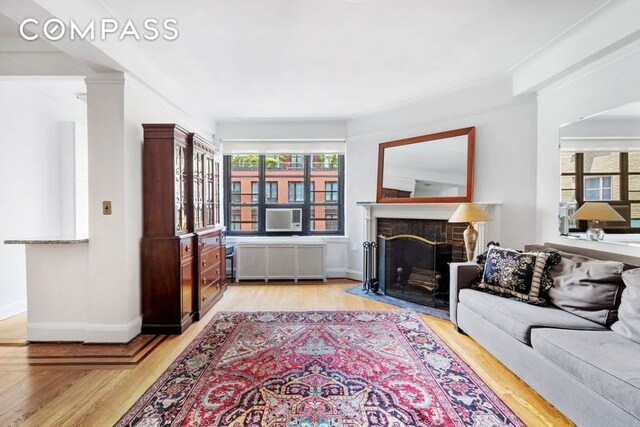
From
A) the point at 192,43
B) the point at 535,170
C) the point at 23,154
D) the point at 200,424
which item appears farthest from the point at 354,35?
the point at 23,154

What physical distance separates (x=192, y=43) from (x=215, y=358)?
8.69 feet

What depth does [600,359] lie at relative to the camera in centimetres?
156

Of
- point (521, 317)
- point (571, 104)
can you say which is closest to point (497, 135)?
point (571, 104)

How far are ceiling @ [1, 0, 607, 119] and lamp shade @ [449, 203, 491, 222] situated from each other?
1.44m

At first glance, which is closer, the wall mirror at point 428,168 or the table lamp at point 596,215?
the table lamp at point 596,215

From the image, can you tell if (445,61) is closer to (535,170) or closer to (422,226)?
(535,170)

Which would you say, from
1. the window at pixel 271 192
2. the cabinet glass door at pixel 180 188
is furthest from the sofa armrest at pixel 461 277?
the window at pixel 271 192

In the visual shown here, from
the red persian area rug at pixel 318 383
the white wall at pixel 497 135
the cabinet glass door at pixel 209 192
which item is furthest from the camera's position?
the cabinet glass door at pixel 209 192

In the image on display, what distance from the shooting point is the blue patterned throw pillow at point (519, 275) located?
243 centimetres

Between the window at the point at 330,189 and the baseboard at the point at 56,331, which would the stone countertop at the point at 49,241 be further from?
the window at the point at 330,189

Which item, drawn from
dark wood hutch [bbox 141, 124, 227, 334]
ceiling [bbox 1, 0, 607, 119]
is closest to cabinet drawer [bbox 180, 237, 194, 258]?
dark wood hutch [bbox 141, 124, 227, 334]

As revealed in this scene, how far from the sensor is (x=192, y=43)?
2713mm

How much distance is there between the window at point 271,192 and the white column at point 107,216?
9.19ft

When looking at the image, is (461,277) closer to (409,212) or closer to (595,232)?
(595,232)
